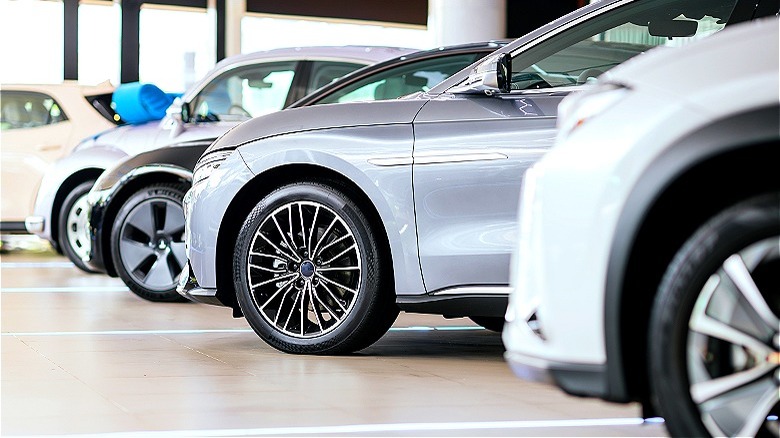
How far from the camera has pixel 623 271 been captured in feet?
9.96

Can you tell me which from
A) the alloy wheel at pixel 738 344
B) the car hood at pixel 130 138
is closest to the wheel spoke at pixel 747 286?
the alloy wheel at pixel 738 344

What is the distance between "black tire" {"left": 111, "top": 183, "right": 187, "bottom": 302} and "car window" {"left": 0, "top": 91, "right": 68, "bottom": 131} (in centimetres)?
450

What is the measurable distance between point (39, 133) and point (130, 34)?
35.1 feet

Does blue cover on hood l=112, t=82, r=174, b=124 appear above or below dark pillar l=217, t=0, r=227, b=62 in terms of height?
below

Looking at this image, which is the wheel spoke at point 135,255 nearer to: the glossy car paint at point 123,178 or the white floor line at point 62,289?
the glossy car paint at point 123,178

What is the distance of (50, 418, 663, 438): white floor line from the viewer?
158 inches

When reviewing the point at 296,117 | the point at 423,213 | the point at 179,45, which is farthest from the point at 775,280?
the point at 179,45

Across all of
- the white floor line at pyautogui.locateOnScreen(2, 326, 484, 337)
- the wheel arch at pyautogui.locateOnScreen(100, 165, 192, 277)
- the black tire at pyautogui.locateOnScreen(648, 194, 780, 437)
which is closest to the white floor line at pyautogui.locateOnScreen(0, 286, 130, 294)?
the wheel arch at pyautogui.locateOnScreen(100, 165, 192, 277)

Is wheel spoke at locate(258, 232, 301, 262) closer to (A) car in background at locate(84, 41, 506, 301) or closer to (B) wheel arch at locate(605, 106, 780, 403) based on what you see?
(A) car in background at locate(84, 41, 506, 301)

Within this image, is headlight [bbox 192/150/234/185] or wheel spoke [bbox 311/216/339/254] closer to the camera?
wheel spoke [bbox 311/216/339/254]

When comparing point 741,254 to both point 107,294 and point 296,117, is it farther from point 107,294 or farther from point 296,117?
point 107,294

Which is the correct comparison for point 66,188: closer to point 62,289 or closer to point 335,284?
point 62,289

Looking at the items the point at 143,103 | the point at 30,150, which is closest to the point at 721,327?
the point at 143,103

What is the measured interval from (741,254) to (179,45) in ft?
70.0
